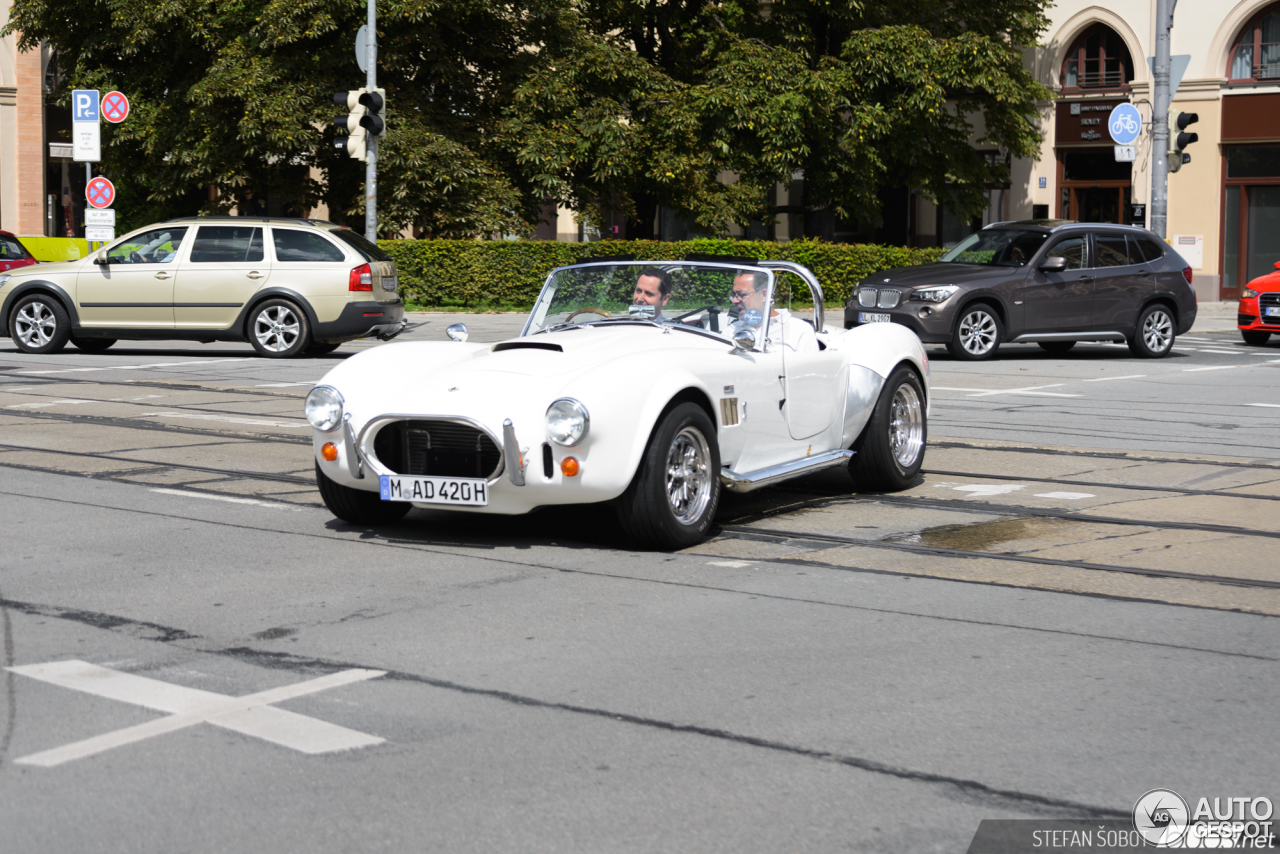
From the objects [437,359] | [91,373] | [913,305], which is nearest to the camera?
[437,359]

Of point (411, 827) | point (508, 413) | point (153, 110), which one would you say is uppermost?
point (153, 110)

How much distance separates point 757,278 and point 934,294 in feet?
36.3

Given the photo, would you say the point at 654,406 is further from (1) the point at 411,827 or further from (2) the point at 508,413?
(1) the point at 411,827

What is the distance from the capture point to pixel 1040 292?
18.9m

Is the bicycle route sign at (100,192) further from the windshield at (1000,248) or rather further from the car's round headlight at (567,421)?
the car's round headlight at (567,421)

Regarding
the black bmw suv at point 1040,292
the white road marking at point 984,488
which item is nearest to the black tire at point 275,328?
the black bmw suv at point 1040,292

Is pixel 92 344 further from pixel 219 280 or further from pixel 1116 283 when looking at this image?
pixel 1116 283

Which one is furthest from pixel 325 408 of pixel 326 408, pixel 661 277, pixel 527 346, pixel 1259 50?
pixel 1259 50

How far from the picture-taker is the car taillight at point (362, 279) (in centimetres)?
1809

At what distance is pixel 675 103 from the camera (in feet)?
98.1

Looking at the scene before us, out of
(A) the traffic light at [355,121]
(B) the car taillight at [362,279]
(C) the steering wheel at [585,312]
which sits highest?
(A) the traffic light at [355,121]

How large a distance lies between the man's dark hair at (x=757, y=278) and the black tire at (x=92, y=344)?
1326 centimetres

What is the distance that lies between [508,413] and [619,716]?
92.6 inches

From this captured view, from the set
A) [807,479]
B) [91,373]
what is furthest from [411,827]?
[91,373]
